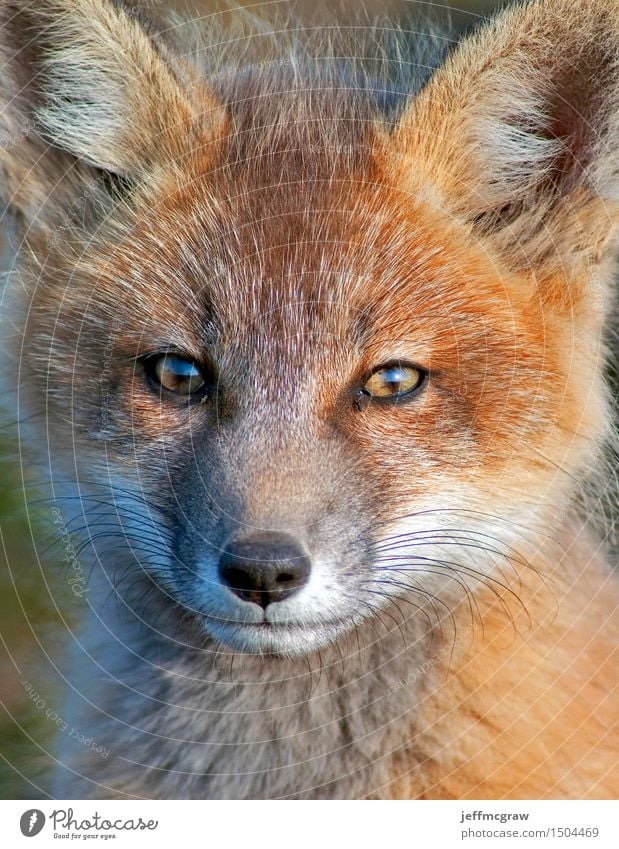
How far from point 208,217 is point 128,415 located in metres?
0.62

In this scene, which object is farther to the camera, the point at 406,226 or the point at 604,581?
the point at 604,581

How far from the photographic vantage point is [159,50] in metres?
2.96

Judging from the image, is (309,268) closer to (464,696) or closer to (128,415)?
(128,415)

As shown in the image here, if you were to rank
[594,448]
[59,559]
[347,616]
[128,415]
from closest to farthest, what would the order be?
[347,616] → [128,415] → [594,448] → [59,559]

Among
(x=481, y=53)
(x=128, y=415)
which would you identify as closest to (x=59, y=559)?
(x=128, y=415)

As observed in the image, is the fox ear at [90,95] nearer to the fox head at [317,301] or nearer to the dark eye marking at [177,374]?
the fox head at [317,301]

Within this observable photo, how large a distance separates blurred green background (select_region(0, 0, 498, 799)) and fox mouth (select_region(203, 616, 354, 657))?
88cm

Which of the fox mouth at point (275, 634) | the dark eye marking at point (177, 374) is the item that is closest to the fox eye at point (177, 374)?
the dark eye marking at point (177, 374)

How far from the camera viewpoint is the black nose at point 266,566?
234 centimetres

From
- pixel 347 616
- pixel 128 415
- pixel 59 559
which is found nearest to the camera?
pixel 347 616

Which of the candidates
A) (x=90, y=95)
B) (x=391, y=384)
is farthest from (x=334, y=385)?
(x=90, y=95)

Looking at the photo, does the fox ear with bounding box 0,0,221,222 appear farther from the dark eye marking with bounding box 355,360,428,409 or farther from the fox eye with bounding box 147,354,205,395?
the dark eye marking with bounding box 355,360,428,409

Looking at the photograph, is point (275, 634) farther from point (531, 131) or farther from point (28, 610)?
point (28, 610)

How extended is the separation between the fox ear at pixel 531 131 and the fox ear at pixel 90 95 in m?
0.69
